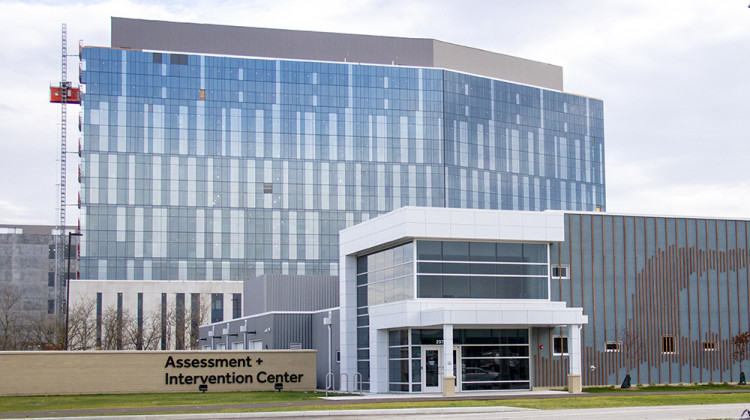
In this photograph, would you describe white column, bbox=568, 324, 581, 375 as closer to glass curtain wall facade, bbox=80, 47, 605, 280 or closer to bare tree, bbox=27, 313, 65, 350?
bare tree, bbox=27, 313, 65, 350

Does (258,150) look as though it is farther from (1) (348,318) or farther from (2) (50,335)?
(1) (348,318)

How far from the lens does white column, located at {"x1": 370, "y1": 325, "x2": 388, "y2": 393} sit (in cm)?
4891

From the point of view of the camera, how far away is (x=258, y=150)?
13388cm

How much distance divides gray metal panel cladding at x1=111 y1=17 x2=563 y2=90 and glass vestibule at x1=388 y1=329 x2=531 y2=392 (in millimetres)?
92320

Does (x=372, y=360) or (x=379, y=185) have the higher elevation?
(x=379, y=185)

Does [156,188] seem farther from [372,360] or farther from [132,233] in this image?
[372,360]

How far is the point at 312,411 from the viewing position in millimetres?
33531

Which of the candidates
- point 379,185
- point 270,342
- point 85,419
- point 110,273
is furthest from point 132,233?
point 85,419

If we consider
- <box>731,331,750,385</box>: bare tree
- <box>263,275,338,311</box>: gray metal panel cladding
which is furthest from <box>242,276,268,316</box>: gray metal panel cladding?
<box>731,331,750,385</box>: bare tree

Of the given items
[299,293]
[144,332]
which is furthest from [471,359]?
[144,332]

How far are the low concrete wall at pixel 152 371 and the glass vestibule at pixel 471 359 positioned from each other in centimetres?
961

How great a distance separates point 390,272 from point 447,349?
683 cm

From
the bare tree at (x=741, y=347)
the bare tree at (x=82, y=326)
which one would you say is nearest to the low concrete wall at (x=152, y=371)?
the bare tree at (x=741, y=347)

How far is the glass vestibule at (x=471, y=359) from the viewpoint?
46.3m
